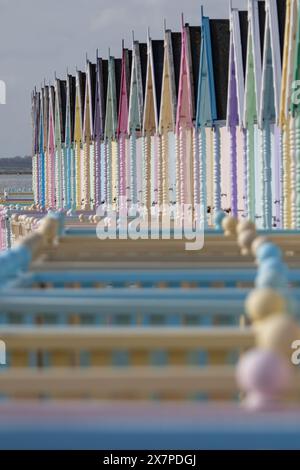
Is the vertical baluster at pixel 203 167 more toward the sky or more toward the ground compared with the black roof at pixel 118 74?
more toward the ground

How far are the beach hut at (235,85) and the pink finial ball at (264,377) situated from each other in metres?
14.5

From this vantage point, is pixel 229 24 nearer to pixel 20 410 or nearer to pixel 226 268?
pixel 226 268

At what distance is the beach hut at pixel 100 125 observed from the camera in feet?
89.6

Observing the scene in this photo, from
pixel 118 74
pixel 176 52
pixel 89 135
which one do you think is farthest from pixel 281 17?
pixel 89 135

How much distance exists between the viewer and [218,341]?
3773 mm

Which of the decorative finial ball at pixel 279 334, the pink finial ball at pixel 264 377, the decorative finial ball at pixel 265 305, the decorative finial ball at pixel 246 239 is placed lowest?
the pink finial ball at pixel 264 377

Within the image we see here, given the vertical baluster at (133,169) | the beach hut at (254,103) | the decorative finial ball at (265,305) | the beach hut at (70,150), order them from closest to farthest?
the decorative finial ball at (265,305)
the beach hut at (254,103)
the vertical baluster at (133,169)
the beach hut at (70,150)

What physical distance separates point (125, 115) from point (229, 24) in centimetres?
623

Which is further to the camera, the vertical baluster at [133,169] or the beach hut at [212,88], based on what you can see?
the vertical baluster at [133,169]

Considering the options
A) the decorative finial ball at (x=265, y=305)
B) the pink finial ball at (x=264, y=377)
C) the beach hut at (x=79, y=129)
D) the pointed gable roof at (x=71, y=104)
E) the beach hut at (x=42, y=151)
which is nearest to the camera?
the pink finial ball at (x=264, y=377)

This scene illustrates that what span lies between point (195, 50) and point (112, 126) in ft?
21.6

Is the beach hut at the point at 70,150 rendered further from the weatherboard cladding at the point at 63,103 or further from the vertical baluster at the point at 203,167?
the vertical baluster at the point at 203,167

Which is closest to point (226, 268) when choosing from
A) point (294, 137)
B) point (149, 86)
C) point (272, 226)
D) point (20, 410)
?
point (20, 410)

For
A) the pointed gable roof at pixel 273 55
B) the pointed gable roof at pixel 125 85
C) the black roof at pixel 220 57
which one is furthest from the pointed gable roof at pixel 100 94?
the pointed gable roof at pixel 273 55
